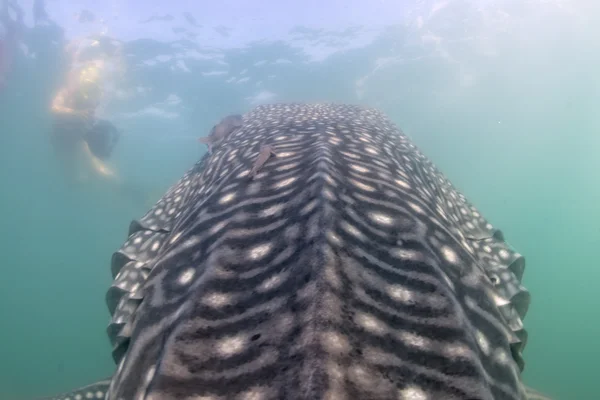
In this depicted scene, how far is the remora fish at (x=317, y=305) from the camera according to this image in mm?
1301

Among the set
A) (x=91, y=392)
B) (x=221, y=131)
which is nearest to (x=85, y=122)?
(x=221, y=131)

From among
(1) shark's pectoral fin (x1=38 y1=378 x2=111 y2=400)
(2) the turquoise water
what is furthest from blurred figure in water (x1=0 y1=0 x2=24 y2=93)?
(1) shark's pectoral fin (x1=38 y1=378 x2=111 y2=400)

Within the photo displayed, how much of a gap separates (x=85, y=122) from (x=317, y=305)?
85.1 feet

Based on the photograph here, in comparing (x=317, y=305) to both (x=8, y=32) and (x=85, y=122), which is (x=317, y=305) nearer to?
(x=85, y=122)

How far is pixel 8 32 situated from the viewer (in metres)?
22.2

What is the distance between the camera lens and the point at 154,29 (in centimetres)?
2652

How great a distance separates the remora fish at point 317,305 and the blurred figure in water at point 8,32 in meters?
26.5

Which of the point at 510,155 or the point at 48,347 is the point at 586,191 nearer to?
the point at 510,155

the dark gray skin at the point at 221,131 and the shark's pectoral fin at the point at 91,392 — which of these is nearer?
the shark's pectoral fin at the point at 91,392

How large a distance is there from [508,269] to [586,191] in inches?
4785

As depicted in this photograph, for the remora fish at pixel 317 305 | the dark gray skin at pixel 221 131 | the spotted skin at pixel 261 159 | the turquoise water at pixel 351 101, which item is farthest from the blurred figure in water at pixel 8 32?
the remora fish at pixel 317 305

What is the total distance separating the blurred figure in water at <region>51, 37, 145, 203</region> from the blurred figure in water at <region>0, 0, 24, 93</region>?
2.97 meters

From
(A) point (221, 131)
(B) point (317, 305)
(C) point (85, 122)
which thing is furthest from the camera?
(C) point (85, 122)

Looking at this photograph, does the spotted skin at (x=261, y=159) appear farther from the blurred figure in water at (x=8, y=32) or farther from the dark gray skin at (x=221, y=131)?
the blurred figure in water at (x=8, y=32)
